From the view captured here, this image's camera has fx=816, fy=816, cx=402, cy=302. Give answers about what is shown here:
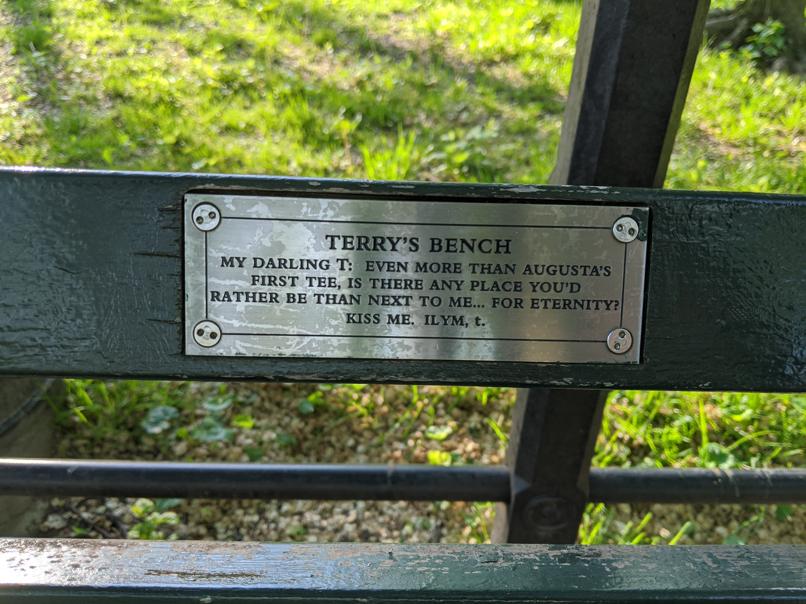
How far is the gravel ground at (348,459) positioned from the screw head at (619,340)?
143cm

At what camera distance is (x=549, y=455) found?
1763mm

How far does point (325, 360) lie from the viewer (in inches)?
43.9

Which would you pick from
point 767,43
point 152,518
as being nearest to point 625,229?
point 152,518

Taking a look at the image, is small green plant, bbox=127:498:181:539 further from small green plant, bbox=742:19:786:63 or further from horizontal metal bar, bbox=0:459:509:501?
small green plant, bbox=742:19:786:63

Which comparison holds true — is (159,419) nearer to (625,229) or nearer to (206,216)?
(206,216)

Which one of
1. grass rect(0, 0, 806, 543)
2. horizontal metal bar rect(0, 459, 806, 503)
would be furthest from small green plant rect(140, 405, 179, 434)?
horizontal metal bar rect(0, 459, 806, 503)

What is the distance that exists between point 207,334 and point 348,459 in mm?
1678

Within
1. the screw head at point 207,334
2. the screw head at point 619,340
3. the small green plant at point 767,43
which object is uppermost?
the small green plant at point 767,43

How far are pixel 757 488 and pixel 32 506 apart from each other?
2.04 metres

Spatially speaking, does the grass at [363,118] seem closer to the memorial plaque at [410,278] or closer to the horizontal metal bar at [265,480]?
the horizontal metal bar at [265,480]

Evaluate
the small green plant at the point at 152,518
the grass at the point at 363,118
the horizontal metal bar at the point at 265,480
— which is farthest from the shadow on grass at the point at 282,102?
the horizontal metal bar at the point at 265,480

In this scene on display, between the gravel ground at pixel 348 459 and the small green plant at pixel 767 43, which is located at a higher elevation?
the small green plant at pixel 767 43

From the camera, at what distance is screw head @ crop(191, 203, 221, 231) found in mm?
1063

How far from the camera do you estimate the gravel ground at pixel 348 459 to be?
8.27ft
